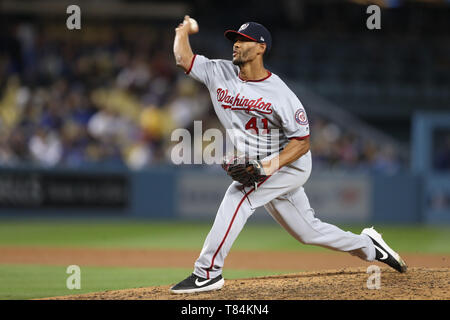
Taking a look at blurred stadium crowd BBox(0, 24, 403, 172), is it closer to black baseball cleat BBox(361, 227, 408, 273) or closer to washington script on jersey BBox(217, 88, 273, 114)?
black baseball cleat BBox(361, 227, 408, 273)

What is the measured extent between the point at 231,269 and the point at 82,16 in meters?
13.5

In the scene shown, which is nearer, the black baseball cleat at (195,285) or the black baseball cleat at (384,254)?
the black baseball cleat at (195,285)

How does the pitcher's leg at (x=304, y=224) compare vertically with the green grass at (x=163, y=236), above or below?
above

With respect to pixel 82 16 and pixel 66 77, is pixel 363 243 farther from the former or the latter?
pixel 82 16

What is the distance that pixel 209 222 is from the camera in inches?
530

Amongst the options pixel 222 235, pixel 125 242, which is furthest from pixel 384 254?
pixel 125 242

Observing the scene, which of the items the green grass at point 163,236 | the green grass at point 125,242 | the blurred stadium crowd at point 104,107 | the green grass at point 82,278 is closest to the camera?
the green grass at point 82,278

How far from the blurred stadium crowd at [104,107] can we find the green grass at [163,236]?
1548 mm

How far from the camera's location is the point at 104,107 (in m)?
15.5

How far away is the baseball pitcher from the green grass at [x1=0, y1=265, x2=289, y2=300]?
138cm

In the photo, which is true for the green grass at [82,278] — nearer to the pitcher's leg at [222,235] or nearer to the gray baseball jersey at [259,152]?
the pitcher's leg at [222,235]

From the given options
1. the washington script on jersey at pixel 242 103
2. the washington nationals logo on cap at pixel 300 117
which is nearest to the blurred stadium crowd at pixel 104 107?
the washington script on jersey at pixel 242 103

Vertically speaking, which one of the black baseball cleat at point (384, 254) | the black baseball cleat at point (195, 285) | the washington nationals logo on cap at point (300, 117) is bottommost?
the black baseball cleat at point (195, 285)

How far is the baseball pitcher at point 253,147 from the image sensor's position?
4.98m
